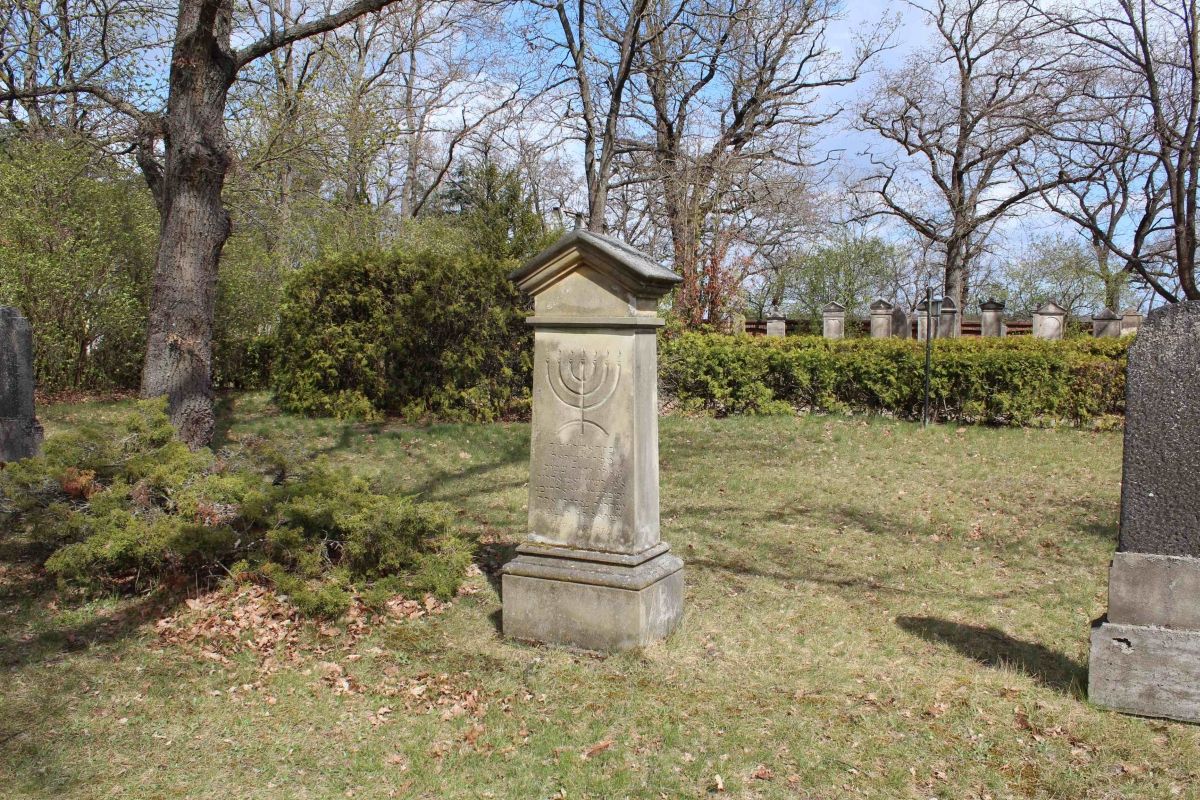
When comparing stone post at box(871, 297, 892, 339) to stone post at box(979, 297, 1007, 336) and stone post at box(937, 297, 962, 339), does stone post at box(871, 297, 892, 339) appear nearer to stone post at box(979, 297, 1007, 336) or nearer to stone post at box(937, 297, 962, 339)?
stone post at box(937, 297, 962, 339)

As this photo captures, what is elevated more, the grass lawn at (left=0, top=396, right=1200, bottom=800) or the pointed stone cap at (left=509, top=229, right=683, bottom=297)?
the pointed stone cap at (left=509, top=229, right=683, bottom=297)

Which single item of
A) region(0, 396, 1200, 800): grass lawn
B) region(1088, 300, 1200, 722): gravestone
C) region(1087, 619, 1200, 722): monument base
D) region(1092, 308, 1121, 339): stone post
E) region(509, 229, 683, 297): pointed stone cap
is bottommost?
region(0, 396, 1200, 800): grass lawn

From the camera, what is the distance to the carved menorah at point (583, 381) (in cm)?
510

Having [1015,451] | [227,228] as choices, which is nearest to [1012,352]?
[1015,451]

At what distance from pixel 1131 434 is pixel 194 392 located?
24.2 ft

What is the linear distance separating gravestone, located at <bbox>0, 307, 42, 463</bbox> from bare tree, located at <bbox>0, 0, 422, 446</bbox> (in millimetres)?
1422

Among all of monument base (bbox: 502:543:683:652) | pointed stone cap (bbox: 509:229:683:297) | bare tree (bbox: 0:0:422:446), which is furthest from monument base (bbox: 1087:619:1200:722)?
bare tree (bbox: 0:0:422:446)

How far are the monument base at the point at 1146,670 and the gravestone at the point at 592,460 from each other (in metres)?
2.29

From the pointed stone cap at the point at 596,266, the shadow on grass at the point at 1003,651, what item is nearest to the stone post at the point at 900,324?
the shadow on grass at the point at 1003,651

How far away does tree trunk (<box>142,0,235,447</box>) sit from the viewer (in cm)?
771

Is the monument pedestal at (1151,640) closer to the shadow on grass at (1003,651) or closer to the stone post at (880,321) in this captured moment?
the shadow on grass at (1003,651)

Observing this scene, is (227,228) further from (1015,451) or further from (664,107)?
(664,107)

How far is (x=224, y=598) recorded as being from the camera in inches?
221

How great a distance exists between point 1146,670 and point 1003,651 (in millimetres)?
1021
